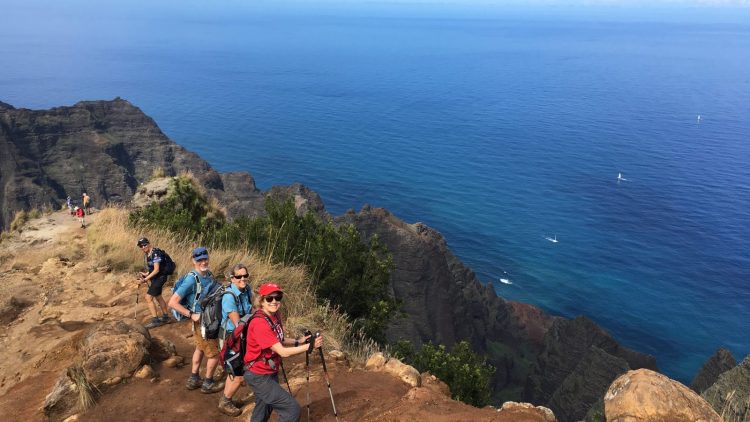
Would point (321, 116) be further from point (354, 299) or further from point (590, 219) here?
point (354, 299)

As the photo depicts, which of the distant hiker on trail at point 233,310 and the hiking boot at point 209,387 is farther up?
the distant hiker on trail at point 233,310

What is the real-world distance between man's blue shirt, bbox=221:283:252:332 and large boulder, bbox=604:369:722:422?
5.69 m

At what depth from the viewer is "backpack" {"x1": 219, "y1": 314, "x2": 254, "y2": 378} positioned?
6.82 metres

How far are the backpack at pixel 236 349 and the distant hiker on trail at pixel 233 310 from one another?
231 millimetres

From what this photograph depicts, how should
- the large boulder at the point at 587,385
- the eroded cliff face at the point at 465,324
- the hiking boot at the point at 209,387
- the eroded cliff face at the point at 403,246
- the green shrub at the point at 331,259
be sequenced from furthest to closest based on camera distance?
the eroded cliff face at the point at 465,324, the eroded cliff face at the point at 403,246, the large boulder at the point at 587,385, the green shrub at the point at 331,259, the hiking boot at the point at 209,387

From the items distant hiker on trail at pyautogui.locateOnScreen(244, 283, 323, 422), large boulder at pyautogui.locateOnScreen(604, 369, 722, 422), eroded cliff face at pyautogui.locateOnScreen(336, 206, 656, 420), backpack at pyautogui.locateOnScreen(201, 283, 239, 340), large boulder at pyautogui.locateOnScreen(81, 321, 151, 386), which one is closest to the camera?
distant hiker on trail at pyautogui.locateOnScreen(244, 283, 323, 422)

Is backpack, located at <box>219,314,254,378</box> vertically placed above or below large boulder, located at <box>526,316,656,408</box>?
above

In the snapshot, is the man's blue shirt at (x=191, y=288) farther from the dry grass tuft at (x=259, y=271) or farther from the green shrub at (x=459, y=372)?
the green shrub at (x=459, y=372)

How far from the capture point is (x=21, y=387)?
30.1 ft

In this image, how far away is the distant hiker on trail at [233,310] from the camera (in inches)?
300

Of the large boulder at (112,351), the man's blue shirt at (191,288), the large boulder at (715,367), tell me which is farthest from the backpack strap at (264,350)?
the large boulder at (715,367)

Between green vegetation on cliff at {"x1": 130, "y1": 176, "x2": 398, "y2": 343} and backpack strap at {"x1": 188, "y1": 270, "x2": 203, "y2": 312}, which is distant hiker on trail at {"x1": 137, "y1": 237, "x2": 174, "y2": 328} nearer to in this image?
backpack strap at {"x1": 188, "y1": 270, "x2": 203, "y2": 312}

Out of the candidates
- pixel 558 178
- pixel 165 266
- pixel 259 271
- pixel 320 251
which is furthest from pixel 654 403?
pixel 558 178

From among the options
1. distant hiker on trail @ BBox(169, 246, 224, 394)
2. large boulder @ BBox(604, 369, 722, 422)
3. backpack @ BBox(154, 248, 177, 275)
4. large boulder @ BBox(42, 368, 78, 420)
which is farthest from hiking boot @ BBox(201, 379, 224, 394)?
large boulder @ BBox(604, 369, 722, 422)
